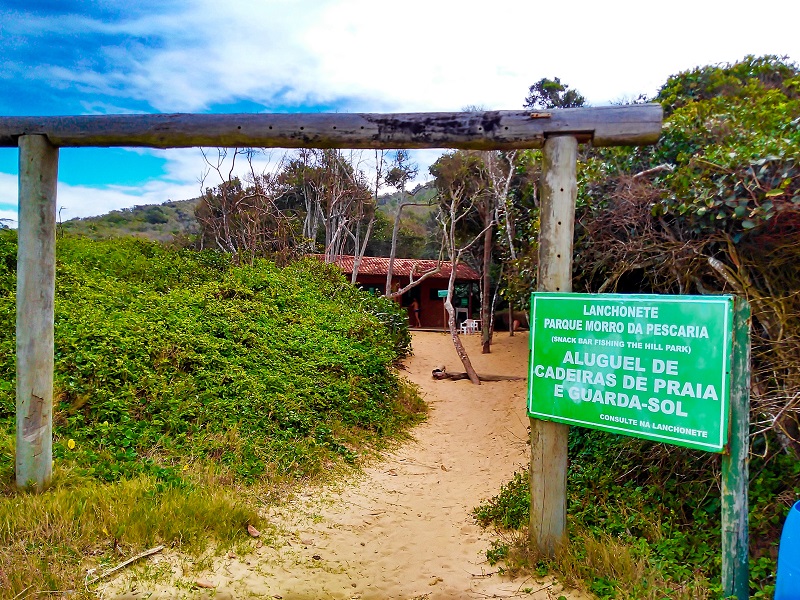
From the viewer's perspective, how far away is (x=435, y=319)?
2511 cm

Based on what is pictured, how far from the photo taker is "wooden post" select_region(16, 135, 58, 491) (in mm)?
4188

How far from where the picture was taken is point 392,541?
4.64 m

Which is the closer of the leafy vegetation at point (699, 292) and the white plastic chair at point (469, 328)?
the leafy vegetation at point (699, 292)

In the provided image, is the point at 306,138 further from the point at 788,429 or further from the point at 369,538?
the point at 788,429

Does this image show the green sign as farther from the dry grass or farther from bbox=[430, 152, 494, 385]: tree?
bbox=[430, 152, 494, 385]: tree

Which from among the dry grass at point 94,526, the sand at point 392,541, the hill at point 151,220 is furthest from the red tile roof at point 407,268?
the dry grass at point 94,526

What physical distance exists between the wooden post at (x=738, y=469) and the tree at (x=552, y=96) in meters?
19.6

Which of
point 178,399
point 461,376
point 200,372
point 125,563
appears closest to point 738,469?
point 125,563

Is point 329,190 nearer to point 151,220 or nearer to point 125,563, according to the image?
point 125,563

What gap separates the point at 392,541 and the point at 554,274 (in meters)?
2.64

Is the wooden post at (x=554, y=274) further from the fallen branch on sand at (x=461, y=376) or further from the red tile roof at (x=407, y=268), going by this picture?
the red tile roof at (x=407, y=268)

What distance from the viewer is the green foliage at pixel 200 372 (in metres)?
5.41

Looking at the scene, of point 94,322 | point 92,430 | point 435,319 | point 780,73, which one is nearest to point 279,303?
point 94,322

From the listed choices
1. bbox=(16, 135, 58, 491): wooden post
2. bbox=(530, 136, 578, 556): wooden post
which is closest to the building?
bbox=(16, 135, 58, 491): wooden post
